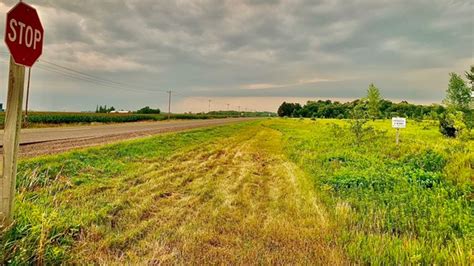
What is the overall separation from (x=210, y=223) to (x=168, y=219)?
0.74 meters

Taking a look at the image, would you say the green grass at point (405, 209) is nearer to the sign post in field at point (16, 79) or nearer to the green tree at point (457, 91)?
the sign post in field at point (16, 79)

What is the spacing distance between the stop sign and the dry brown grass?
230 centimetres

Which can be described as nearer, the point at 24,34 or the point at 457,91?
the point at 24,34

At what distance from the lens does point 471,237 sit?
13.9 feet

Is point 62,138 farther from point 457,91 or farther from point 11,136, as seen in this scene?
point 457,91

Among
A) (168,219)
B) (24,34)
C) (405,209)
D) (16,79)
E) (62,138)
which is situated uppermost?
(24,34)

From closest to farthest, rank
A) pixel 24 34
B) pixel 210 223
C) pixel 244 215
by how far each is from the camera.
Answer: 1. pixel 24 34
2. pixel 210 223
3. pixel 244 215

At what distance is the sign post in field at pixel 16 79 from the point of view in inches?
117

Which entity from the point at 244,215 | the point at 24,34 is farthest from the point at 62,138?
the point at 24,34

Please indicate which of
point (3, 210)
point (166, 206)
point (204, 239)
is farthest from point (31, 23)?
point (166, 206)

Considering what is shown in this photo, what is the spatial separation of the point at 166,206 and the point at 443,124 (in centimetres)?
2905

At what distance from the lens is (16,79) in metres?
3.15

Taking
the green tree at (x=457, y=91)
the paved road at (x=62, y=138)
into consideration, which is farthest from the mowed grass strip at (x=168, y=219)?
the green tree at (x=457, y=91)

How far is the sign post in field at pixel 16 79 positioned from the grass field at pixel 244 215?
15.6 inches
